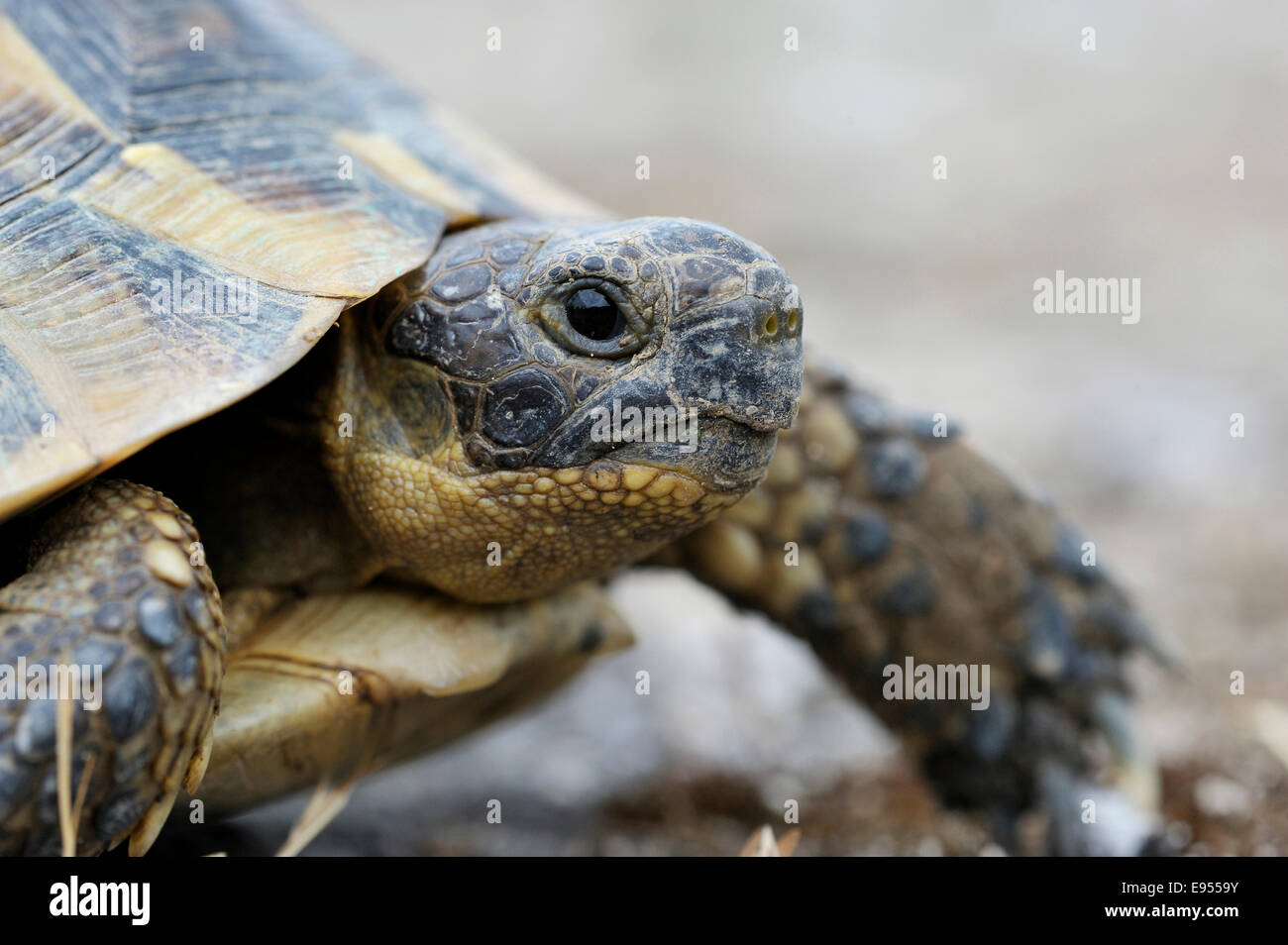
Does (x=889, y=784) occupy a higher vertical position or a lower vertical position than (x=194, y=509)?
lower

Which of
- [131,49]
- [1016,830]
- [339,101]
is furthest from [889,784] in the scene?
[131,49]

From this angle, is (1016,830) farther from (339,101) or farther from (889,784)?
(339,101)

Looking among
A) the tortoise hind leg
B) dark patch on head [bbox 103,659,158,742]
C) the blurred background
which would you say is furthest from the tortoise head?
the blurred background

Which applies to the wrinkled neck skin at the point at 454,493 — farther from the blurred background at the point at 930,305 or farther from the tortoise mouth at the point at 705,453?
the blurred background at the point at 930,305

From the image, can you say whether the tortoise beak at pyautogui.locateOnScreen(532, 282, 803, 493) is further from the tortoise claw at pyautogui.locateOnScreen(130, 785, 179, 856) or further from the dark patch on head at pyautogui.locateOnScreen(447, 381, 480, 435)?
the tortoise claw at pyautogui.locateOnScreen(130, 785, 179, 856)

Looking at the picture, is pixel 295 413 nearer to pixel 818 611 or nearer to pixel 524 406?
pixel 524 406

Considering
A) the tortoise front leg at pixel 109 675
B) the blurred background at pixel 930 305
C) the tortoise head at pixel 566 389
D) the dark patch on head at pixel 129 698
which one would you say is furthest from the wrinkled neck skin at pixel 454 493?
the blurred background at pixel 930 305
